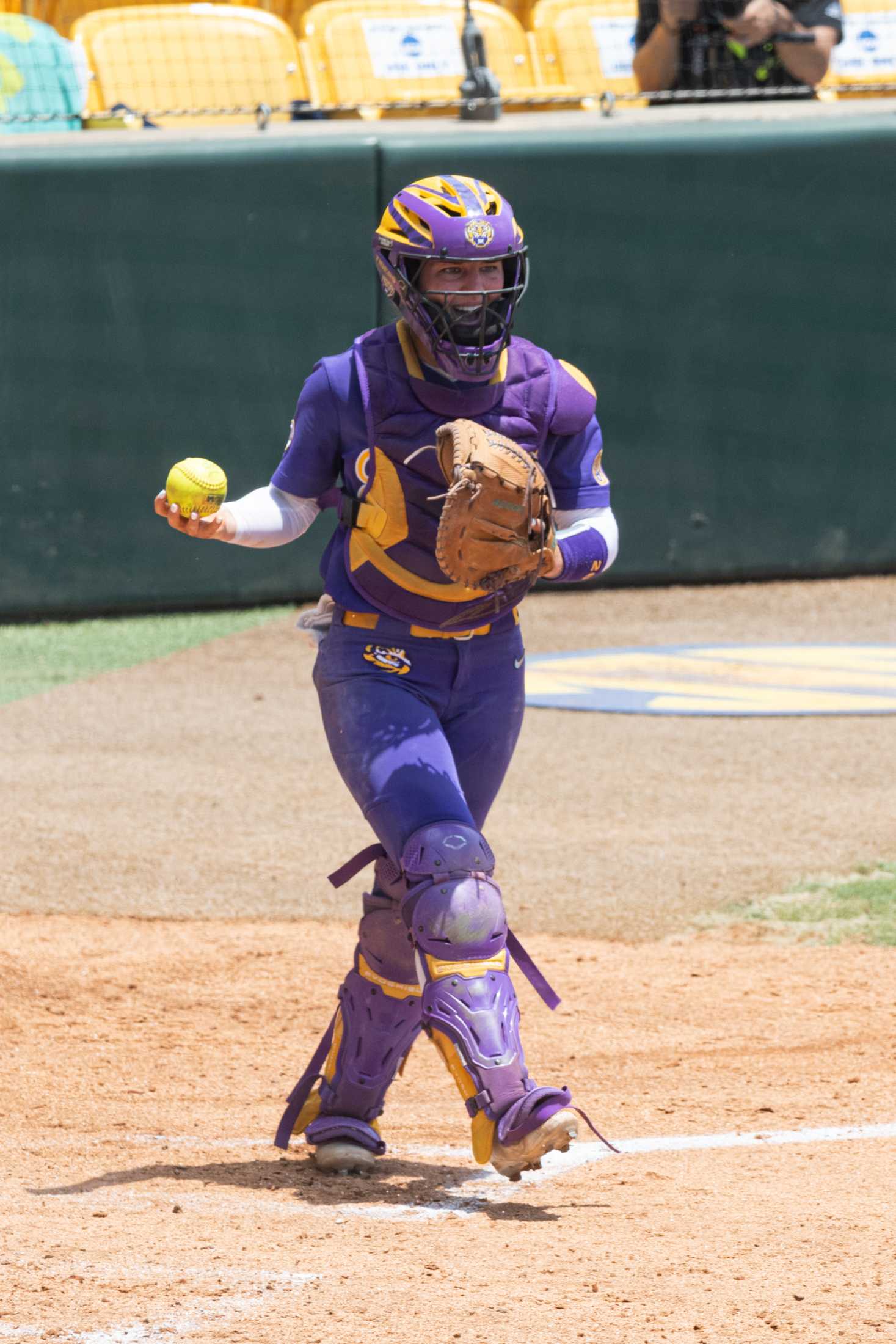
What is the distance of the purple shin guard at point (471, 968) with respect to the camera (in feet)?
10.9

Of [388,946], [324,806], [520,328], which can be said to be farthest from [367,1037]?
[520,328]

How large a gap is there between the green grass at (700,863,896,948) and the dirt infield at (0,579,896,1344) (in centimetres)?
11

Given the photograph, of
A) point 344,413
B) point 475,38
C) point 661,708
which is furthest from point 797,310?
point 344,413

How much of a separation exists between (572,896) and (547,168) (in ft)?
16.8

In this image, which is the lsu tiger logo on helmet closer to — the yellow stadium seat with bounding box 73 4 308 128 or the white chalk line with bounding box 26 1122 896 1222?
the white chalk line with bounding box 26 1122 896 1222

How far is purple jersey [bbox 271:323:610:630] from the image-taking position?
3.69m

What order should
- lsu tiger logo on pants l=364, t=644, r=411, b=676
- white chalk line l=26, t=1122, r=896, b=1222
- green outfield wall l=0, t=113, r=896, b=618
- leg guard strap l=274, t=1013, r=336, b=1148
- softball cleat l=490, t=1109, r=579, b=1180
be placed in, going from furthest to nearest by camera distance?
green outfield wall l=0, t=113, r=896, b=618 → leg guard strap l=274, t=1013, r=336, b=1148 → lsu tiger logo on pants l=364, t=644, r=411, b=676 → white chalk line l=26, t=1122, r=896, b=1222 → softball cleat l=490, t=1109, r=579, b=1180

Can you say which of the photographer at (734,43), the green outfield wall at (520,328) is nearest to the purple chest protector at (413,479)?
the green outfield wall at (520,328)

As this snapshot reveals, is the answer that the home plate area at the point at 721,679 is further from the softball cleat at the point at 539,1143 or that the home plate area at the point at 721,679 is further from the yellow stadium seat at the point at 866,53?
the softball cleat at the point at 539,1143

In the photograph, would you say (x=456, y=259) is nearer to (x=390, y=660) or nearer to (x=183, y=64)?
(x=390, y=660)

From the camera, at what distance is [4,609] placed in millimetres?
9539

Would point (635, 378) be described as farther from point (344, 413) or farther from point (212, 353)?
point (344, 413)

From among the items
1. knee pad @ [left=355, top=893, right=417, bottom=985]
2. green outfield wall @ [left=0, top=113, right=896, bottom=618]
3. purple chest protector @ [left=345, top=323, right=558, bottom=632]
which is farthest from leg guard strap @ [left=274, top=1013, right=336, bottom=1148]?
green outfield wall @ [left=0, top=113, right=896, bottom=618]

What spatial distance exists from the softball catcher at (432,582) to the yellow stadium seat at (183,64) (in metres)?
6.72
